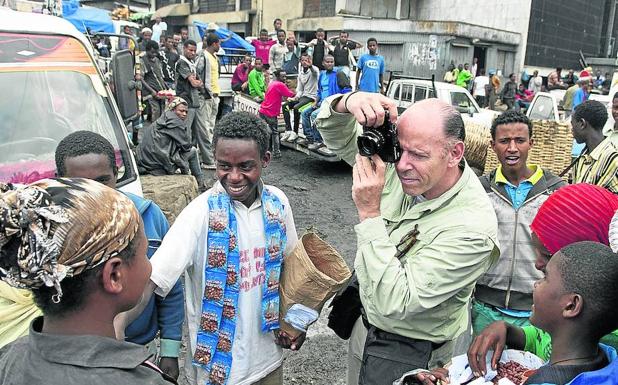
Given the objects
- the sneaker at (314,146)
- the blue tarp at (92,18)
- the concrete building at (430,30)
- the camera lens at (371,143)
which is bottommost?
the sneaker at (314,146)

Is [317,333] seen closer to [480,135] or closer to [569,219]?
[569,219]

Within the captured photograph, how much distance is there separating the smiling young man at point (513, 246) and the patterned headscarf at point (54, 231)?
2.18m

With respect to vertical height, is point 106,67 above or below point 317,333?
above

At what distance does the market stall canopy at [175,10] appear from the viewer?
31.8m

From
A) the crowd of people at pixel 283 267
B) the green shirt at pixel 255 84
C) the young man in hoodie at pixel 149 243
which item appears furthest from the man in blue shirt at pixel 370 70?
the young man in hoodie at pixel 149 243

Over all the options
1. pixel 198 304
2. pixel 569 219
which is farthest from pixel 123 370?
pixel 569 219

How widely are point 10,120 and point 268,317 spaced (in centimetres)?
199

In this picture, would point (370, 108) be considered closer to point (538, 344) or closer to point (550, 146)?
point (538, 344)

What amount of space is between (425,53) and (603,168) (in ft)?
71.9

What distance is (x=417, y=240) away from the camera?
77.2 inches

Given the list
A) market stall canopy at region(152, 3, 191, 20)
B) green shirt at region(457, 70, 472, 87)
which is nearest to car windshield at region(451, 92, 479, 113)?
green shirt at region(457, 70, 472, 87)

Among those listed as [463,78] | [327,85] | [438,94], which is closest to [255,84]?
[327,85]

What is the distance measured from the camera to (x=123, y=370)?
1.22 metres

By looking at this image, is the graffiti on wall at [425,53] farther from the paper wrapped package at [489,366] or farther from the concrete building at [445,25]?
the paper wrapped package at [489,366]
